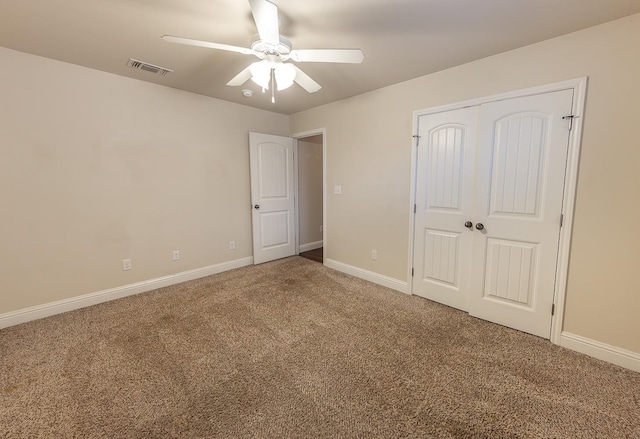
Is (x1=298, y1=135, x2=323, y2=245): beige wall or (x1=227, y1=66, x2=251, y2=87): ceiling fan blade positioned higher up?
(x1=227, y1=66, x2=251, y2=87): ceiling fan blade

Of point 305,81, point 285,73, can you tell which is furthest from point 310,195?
point 285,73

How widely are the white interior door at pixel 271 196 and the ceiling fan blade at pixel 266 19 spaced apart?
2426mm

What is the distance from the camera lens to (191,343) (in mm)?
2205

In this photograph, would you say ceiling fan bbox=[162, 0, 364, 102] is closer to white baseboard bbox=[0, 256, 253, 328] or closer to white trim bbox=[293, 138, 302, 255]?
white trim bbox=[293, 138, 302, 255]

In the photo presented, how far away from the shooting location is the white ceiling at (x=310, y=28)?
5.62ft

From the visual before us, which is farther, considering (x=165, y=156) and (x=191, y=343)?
(x=165, y=156)

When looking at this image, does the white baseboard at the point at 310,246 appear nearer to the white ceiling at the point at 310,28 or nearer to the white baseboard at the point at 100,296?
the white baseboard at the point at 100,296

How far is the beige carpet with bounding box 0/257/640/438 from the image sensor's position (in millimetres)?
1464

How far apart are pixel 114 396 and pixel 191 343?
1.94ft

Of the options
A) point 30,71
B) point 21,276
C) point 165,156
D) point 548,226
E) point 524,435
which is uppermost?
point 30,71

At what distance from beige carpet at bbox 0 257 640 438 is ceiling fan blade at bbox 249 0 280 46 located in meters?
2.19

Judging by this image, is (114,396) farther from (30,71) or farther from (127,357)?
(30,71)

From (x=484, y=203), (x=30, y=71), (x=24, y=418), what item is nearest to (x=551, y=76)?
(x=484, y=203)

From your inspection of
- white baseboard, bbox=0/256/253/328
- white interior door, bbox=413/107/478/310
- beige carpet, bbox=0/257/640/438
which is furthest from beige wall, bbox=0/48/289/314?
Result: white interior door, bbox=413/107/478/310
